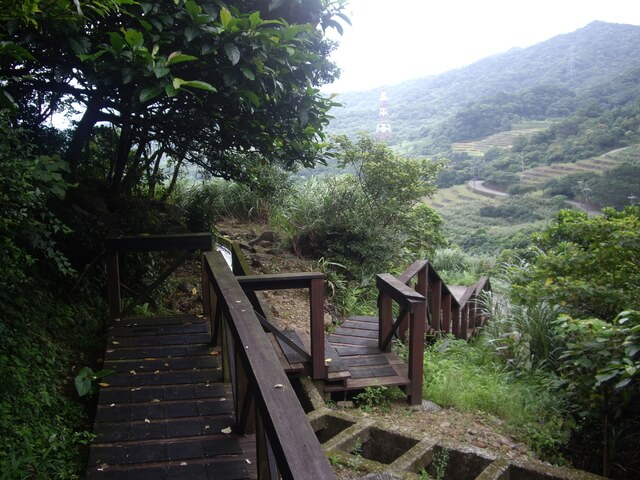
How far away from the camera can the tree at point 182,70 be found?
297cm

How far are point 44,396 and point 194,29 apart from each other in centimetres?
258

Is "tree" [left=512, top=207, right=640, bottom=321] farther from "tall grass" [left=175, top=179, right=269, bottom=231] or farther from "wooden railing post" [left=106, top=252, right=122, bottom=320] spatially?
"tall grass" [left=175, top=179, right=269, bottom=231]

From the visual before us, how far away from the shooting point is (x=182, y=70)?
3914 millimetres

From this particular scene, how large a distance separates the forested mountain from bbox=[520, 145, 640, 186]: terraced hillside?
8065 mm

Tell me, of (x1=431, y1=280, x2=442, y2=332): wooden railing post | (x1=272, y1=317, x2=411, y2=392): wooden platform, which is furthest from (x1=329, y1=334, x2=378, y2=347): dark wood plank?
(x1=431, y1=280, x2=442, y2=332): wooden railing post

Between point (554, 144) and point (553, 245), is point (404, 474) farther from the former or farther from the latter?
point (554, 144)

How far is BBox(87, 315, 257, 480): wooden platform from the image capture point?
2.39 m

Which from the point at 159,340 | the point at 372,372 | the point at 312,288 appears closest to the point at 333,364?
the point at 372,372

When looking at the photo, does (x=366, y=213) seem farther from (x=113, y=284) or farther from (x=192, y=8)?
(x=192, y=8)

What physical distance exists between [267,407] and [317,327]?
2394mm

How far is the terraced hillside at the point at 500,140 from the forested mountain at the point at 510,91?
740 millimetres

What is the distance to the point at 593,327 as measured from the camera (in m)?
3.55

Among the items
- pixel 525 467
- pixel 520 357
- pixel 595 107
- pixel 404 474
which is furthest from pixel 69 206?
pixel 595 107

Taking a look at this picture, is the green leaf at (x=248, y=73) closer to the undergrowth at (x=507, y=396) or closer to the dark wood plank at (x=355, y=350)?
the dark wood plank at (x=355, y=350)
